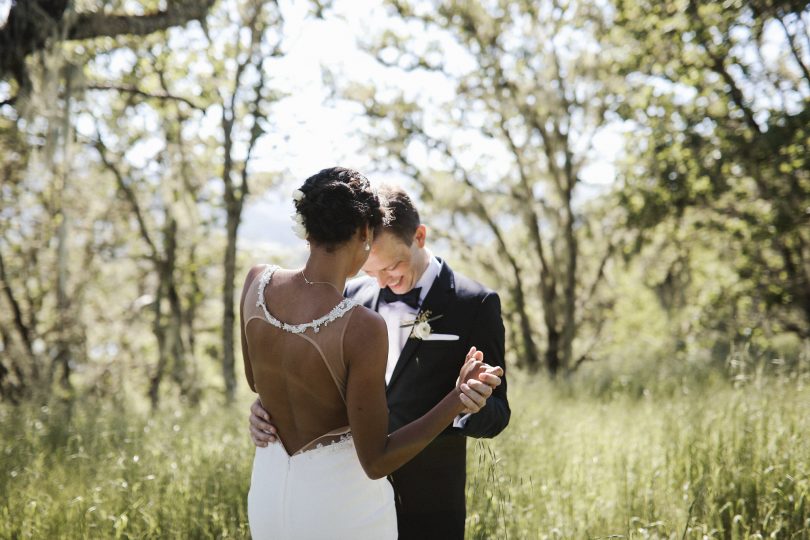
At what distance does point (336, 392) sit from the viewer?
1.90 metres

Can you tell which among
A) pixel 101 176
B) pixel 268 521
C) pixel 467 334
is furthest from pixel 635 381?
pixel 101 176

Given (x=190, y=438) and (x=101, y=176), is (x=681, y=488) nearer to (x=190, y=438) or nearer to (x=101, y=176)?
(x=190, y=438)

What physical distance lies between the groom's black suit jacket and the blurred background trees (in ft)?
15.4

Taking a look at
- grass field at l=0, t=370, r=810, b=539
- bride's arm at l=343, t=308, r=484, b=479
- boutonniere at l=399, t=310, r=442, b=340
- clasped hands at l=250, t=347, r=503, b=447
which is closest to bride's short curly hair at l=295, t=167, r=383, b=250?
bride's arm at l=343, t=308, r=484, b=479

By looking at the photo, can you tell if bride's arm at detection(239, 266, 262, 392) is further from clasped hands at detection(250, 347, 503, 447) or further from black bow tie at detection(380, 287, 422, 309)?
black bow tie at detection(380, 287, 422, 309)

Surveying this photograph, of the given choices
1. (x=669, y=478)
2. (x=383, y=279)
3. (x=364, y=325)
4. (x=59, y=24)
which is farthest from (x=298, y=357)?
(x=59, y=24)

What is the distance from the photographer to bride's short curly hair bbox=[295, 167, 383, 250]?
6.33 ft

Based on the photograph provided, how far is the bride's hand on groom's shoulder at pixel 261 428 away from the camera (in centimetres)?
205

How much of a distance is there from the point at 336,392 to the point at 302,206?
563 mm

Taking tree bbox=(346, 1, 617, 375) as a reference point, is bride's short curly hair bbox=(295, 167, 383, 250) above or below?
below

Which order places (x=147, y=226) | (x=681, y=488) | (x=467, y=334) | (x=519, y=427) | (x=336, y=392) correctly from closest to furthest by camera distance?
(x=336, y=392) < (x=467, y=334) < (x=681, y=488) < (x=519, y=427) < (x=147, y=226)

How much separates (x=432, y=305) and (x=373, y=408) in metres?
0.96

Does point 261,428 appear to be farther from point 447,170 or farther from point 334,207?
point 447,170

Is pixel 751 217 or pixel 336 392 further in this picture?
pixel 751 217
